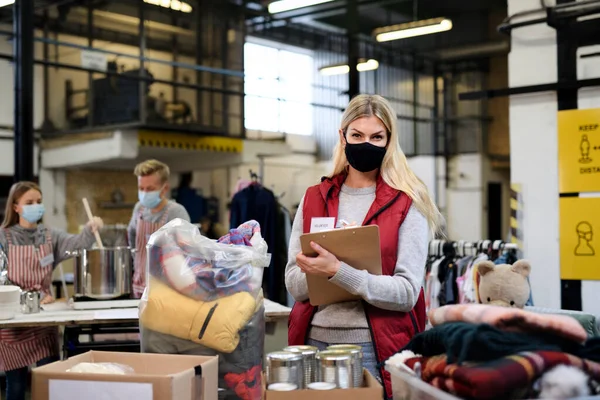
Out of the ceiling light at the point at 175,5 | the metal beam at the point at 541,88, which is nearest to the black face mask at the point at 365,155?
the metal beam at the point at 541,88

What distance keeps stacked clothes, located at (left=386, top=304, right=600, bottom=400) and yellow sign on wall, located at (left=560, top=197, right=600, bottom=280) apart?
3919mm

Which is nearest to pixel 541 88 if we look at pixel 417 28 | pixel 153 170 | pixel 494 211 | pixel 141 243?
pixel 153 170

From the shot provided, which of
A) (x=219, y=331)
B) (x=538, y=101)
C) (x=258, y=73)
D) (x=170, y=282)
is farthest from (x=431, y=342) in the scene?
(x=258, y=73)

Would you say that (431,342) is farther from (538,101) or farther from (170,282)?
(538,101)

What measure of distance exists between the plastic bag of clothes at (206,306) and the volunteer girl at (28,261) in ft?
6.23

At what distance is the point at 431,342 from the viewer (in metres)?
1.50

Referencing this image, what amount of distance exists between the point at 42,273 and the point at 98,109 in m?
6.80

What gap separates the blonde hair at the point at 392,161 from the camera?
2.12 meters

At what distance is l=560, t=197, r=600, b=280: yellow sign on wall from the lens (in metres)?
5.01

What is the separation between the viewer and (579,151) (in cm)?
509

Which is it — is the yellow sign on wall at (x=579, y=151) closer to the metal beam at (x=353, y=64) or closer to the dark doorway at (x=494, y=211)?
the metal beam at (x=353, y=64)

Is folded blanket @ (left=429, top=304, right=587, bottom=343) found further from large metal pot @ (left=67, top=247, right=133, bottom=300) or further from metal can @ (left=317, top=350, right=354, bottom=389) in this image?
large metal pot @ (left=67, top=247, right=133, bottom=300)

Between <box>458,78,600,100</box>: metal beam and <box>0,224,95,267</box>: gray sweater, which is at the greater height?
<box>458,78,600,100</box>: metal beam

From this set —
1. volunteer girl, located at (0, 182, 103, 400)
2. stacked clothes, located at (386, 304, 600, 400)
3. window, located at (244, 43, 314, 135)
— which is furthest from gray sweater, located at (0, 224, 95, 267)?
window, located at (244, 43, 314, 135)
